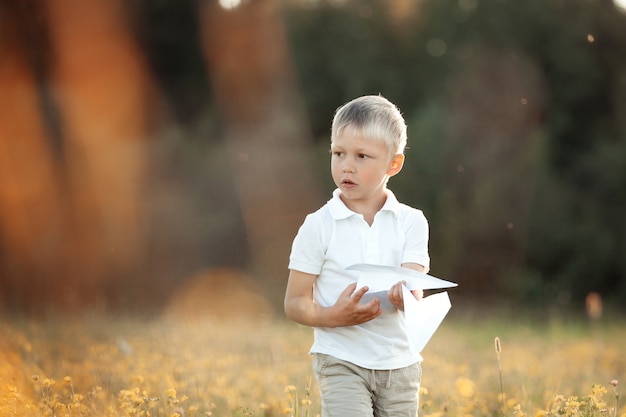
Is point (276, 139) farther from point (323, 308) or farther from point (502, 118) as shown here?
point (323, 308)

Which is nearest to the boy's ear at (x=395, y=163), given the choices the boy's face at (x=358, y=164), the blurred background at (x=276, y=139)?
the boy's face at (x=358, y=164)

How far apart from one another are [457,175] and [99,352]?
36.6 feet

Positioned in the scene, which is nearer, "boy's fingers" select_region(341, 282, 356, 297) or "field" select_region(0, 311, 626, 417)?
"boy's fingers" select_region(341, 282, 356, 297)

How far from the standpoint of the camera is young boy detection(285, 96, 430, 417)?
138 inches

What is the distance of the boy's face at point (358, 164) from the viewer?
11.6 feet

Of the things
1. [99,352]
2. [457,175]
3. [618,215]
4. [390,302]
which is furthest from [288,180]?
[390,302]

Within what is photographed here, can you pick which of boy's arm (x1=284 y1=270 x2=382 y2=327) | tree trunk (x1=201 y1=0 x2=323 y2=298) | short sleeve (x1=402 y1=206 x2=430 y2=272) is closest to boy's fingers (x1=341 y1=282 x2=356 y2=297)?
boy's arm (x1=284 y1=270 x2=382 y2=327)

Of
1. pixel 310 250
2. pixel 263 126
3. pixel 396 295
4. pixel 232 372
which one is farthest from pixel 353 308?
pixel 263 126

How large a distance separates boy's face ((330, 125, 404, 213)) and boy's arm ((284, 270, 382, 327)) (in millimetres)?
383

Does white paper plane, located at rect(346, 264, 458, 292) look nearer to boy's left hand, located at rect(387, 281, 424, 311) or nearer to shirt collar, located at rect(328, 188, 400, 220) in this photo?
boy's left hand, located at rect(387, 281, 424, 311)

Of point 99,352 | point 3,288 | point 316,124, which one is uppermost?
point 316,124

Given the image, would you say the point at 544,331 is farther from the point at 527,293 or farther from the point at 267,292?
the point at 267,292

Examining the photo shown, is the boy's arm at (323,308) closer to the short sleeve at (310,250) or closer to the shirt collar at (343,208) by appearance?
the short sleeve at (310,250)

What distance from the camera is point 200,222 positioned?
1692 centimetres
